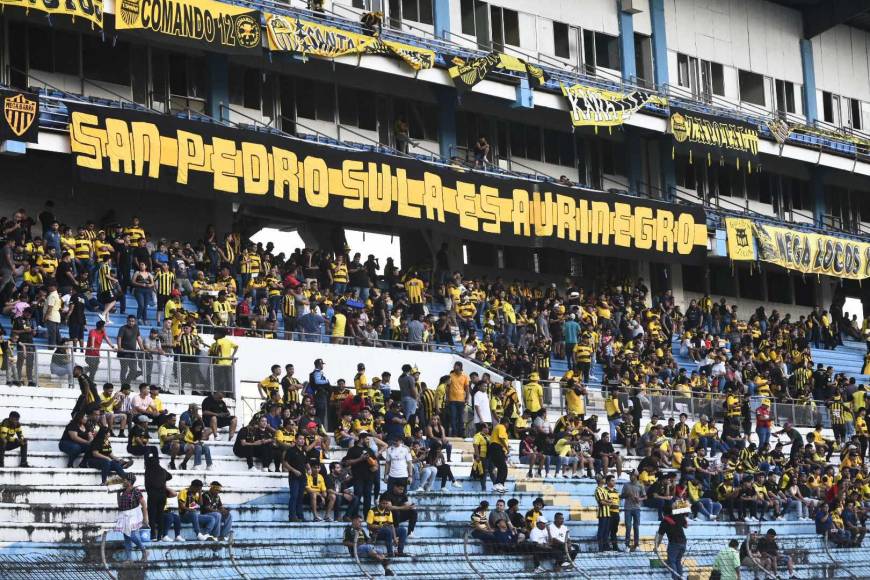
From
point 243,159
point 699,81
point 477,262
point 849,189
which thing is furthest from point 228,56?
point 849,189

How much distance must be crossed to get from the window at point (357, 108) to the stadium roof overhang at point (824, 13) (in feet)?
56.3

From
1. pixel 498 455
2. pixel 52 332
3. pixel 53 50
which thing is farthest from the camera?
pixel 53 50

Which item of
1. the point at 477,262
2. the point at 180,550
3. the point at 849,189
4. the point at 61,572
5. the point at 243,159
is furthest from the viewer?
the point at 849,189

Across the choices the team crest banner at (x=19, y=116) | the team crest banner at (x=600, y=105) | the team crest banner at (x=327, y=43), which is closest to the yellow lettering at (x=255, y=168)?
the team crest banner at (x=327, y=43)

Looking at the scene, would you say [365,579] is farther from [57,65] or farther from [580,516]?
[57,65]

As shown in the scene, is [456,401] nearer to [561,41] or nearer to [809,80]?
[561,41]

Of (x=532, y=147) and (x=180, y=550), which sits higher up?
(x=532, y=147)

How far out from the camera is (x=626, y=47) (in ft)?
148

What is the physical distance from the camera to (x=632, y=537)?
25797 mm

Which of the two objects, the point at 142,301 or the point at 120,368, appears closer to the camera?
→ the point at 120,368

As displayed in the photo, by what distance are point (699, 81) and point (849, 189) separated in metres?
7.19

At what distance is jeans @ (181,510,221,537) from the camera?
67.6 feet

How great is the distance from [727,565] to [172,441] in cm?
806

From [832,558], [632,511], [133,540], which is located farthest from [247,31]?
[133,540]
